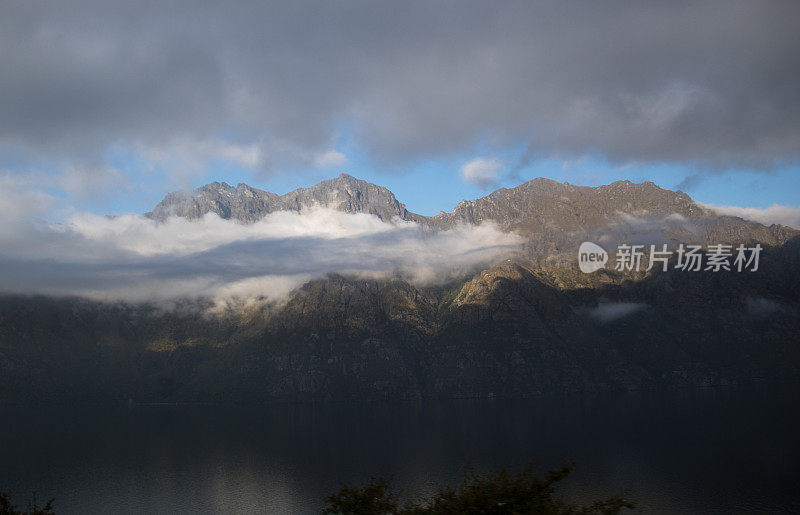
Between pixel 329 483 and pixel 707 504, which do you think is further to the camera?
pixel 329 483

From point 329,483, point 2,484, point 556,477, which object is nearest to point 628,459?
point 329,483

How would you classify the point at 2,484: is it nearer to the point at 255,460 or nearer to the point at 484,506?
the point at 255,460

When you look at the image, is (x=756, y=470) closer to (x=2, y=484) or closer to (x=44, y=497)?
(x=44, y=497)

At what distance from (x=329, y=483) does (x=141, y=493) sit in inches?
2038

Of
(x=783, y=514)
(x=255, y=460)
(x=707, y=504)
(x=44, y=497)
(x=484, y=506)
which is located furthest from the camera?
(x=255, y=460)

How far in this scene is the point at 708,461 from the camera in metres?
167

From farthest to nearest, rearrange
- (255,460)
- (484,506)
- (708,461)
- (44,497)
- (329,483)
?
1. (255,460)
2. (708,461)
3. (329,483)
4. (44,497)
5. (484,506)

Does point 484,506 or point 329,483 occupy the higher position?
point 484,506

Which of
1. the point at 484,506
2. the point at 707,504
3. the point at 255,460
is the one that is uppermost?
the point at 484,506

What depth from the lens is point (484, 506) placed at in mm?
46625

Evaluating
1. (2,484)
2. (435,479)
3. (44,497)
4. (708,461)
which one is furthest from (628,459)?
(2,484)

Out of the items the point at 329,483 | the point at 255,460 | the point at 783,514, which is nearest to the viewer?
the point at 783,514

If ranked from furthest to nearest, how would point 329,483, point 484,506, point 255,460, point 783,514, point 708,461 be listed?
point 255,460
point 708,461
point 329,483
point 783,514
point 484,506

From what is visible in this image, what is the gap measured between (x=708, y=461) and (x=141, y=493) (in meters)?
166
